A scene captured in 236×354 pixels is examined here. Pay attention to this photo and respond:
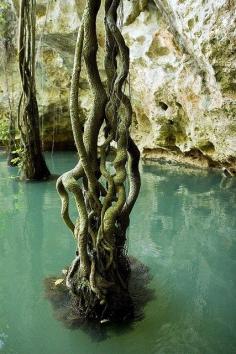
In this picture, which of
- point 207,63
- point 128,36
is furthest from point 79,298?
point 128,36

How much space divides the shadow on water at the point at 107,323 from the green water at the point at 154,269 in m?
0.04

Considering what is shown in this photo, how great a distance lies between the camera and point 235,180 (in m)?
8.52

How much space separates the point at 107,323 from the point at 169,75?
7.72 metres

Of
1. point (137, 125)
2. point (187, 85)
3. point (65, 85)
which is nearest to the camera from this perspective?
point (187, 85)

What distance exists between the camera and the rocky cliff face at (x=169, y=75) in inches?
282

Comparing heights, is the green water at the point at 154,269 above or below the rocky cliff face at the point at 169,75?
below

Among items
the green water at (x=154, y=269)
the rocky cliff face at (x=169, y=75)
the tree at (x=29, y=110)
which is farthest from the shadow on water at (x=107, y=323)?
the tree at (x=29, y=110)

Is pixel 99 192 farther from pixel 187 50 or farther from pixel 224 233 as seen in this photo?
pixel 187 50

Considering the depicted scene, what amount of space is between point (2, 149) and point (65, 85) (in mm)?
3015

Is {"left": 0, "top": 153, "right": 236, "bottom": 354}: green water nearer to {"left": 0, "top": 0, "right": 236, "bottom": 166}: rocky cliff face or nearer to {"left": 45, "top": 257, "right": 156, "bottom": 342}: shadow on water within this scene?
{"left": 45, "top": 257, "right": 156, "bottom": 342}: shadow on water

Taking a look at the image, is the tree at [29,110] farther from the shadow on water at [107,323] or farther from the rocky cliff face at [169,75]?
the shadow on water at [107,323]

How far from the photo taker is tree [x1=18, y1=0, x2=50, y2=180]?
25.5 feet

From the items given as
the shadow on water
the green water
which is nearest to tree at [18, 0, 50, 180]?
the green water

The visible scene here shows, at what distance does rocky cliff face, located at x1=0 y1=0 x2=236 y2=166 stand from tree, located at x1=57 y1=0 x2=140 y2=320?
3898 mm
